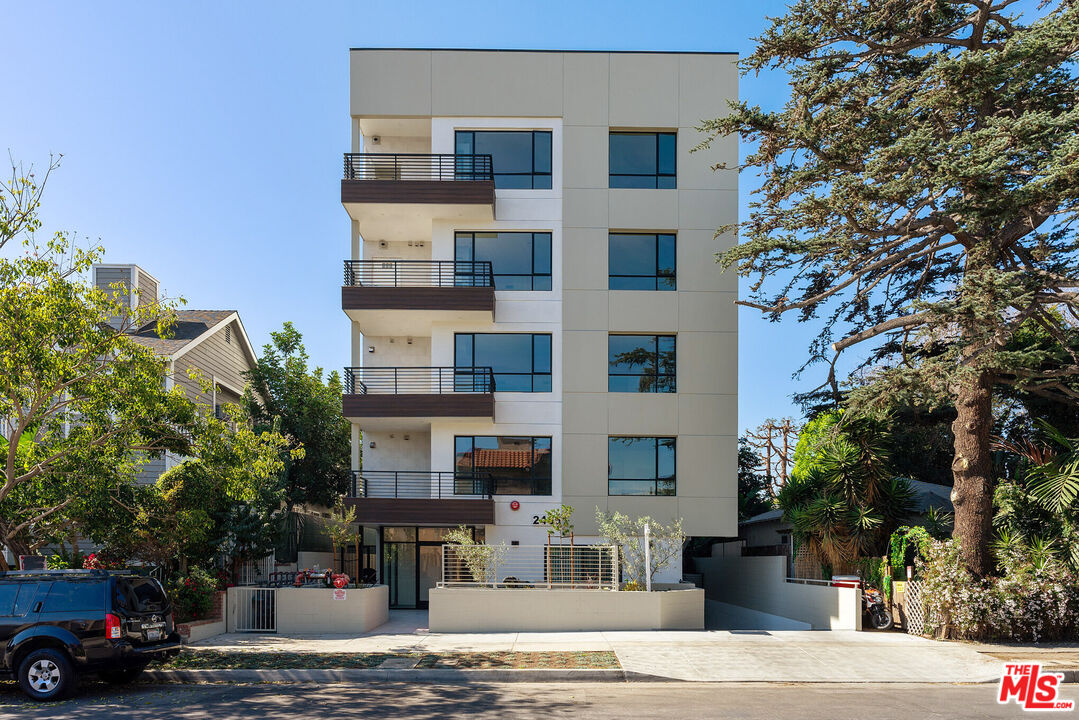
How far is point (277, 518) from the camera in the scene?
2306cm

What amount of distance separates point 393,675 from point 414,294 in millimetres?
12124

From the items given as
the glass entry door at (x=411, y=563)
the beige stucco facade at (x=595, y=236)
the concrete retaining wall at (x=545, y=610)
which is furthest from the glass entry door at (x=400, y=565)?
the concrete retaining wall at (x=545, y=610)

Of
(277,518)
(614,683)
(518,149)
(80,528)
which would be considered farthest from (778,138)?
(80,528)

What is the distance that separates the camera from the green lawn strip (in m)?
14.5

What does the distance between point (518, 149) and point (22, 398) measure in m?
14.5

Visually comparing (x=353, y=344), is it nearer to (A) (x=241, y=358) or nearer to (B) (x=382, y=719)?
(A) (x=241, y=358)

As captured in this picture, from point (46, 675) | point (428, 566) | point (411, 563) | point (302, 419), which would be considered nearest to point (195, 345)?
point (302, 419)

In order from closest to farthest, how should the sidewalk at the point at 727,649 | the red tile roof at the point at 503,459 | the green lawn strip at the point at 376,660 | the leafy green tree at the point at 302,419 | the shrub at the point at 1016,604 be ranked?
the sidewalk at the point at 727,649 → the green lawn strip at the point at 376,660 → the shrub at the point at 1016,604 → the red tile roof at the point at 503,459 → the leafy green tree at the point at 302,419

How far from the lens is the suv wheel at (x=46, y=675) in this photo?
12172 millimetres

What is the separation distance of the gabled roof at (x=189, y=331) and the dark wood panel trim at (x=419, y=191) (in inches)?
269

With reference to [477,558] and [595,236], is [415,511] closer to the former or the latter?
[477,558]

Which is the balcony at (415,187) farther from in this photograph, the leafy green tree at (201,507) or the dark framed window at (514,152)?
the leafy green tree at (201,507)

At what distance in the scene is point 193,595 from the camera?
1853 centimetres

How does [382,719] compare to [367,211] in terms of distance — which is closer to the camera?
[382,719]
